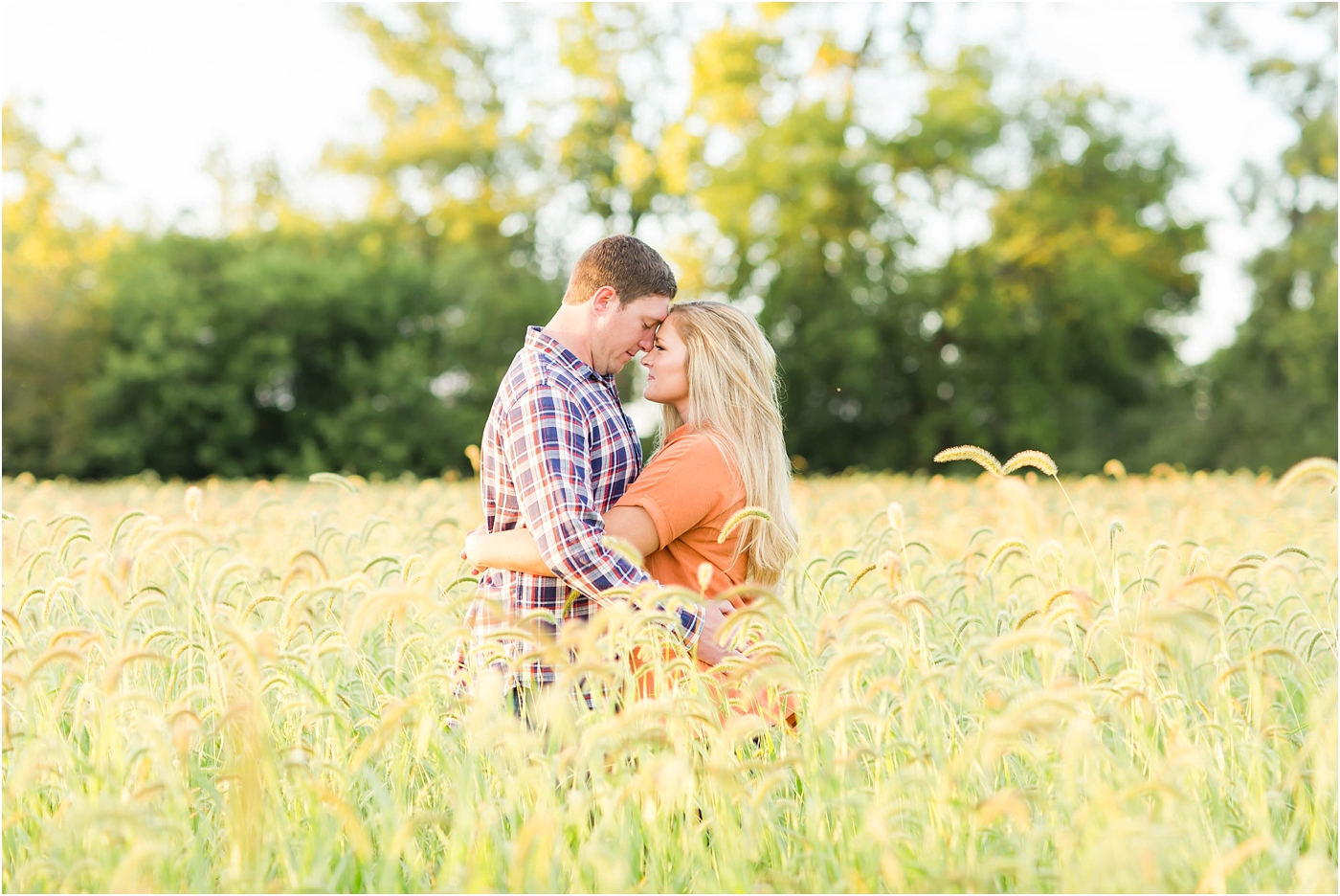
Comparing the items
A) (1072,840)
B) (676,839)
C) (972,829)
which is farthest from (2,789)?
(1072,840)

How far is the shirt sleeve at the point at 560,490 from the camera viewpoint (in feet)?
10.4

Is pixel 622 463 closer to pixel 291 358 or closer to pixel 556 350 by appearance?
pixel 556 350

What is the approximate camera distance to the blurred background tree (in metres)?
22.3

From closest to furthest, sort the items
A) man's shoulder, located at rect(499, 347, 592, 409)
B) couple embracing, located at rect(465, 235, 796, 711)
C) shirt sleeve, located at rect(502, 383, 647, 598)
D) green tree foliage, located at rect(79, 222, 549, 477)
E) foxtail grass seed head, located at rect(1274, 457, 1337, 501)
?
1. foxtail grass seed head, located at rect(1274, 457, 1337, 501)
2. shirt sleeve, located at rect(502, 383, 647, 598)
3. couple embracing, located at rect(465, 235, 796, 711)
4. man's shoulder, located at rect(499, 347, 592, 409)
5. green tree foliage, located at rect(79, 222, 549, 477)

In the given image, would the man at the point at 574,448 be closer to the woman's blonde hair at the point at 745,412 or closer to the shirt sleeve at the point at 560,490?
the shirt sleeve at the point at 560,490

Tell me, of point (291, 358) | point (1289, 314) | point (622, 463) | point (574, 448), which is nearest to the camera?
point (574, 448)

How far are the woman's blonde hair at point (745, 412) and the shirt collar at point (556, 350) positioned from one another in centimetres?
38

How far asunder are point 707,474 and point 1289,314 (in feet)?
87.7

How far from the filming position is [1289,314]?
84.7 ft

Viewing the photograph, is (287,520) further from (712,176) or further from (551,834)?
(712,176)

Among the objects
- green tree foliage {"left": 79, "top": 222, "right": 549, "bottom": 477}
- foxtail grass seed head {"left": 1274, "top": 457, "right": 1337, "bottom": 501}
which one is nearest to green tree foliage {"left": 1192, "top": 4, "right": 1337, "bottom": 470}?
green tree foliage {"left": 79, "top": 222, "right": 549, "bottom": 477}

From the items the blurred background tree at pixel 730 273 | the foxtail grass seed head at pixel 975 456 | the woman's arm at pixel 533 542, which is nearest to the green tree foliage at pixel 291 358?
the blurred background tree at pixel 730 273

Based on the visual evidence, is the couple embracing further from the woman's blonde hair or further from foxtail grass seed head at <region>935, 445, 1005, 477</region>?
foxtail grass seed head at <region>935, 445, 1005, 477</region>

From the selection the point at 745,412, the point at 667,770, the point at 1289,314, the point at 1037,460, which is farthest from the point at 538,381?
the point at 1289,314
